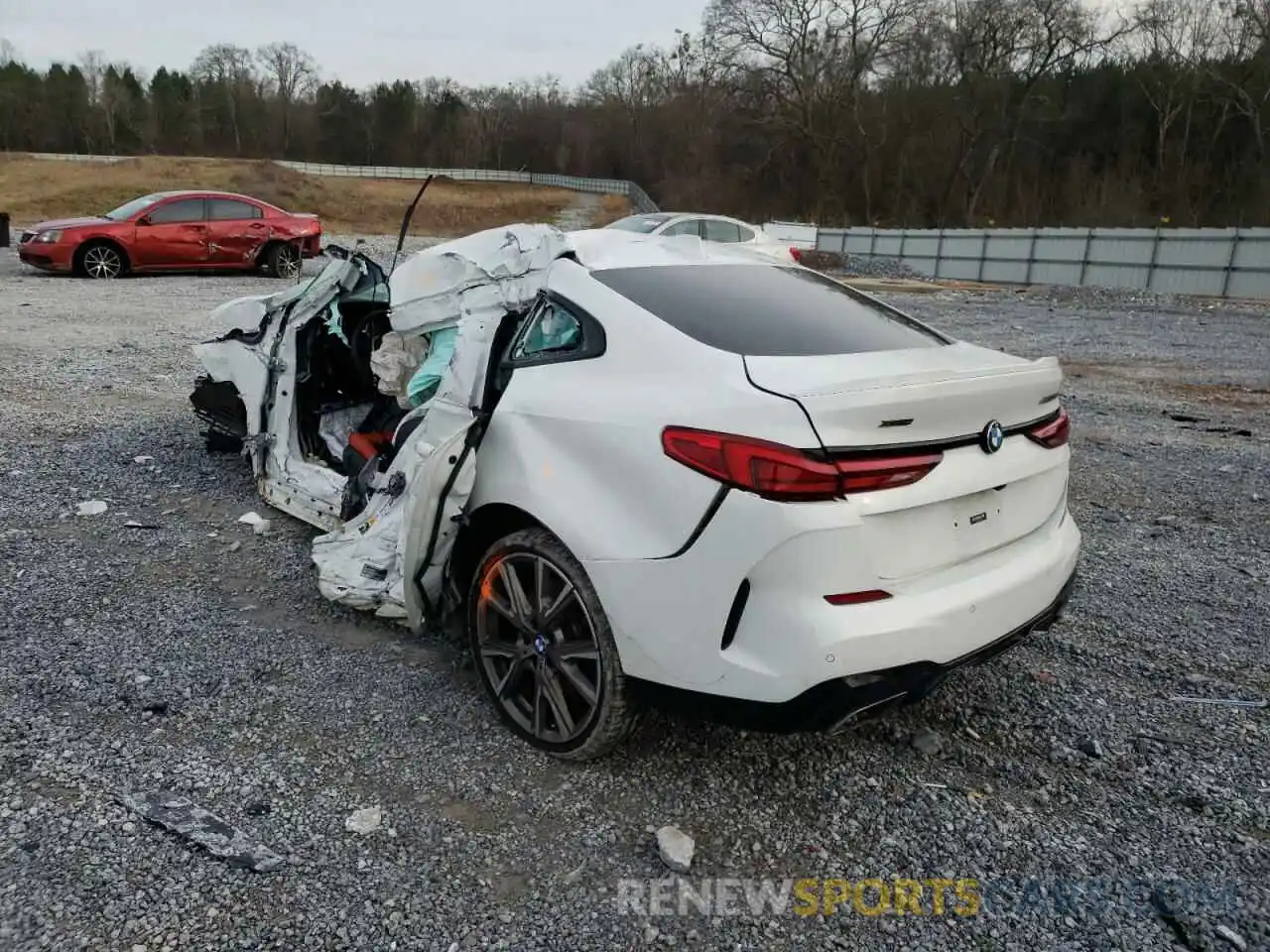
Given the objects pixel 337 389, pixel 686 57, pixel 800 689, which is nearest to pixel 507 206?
pixel 686 57

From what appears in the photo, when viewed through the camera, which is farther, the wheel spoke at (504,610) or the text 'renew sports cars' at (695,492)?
the wheel spoke at (504,610)

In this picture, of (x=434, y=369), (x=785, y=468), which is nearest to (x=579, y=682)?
(x=785, y=468)

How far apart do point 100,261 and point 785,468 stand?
1658cm

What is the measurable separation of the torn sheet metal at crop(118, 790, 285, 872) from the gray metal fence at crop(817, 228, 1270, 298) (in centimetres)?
2508

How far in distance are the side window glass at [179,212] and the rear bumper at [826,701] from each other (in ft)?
53.1

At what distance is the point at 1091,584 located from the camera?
427 centimetres

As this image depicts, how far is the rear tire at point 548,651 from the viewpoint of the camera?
269 cm

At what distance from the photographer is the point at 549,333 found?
3.07 metres

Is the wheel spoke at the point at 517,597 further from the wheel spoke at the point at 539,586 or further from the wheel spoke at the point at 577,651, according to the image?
the wheel spoke at the point at 577,651

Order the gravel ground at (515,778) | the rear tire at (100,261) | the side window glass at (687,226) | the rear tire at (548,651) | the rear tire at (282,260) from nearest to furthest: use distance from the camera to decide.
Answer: the gravel ground at (515,778), the rear tire at (548,651), the rear tire at (100,261), the rear tire at (282,260), the side window glass at (687,226)

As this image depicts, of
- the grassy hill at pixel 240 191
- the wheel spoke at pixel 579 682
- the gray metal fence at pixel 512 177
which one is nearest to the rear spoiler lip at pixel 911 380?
the wheel spoke at pixel 579 682

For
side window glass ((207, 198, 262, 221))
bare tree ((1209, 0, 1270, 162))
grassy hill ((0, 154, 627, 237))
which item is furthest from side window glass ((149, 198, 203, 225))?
bare tree ((1209, 0, 1270, 162))

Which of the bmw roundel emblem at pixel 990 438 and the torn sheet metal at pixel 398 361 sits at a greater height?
the bmw roundel emblem at pixel 990 438

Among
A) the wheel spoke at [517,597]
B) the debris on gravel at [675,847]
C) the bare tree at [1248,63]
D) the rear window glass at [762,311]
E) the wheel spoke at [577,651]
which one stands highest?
the bare tree at [1248,63]
